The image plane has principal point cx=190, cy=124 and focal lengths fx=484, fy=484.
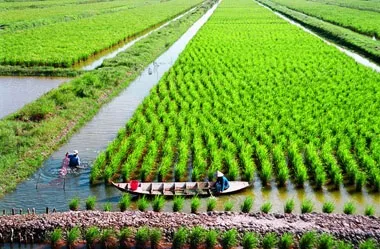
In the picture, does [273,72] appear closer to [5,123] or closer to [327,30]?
[5,123]

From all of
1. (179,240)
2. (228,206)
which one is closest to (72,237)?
(179,240)

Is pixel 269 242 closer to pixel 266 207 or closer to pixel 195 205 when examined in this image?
pixel 266 207

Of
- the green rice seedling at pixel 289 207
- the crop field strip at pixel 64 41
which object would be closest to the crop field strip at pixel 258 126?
the green rice seedling at pixel 289 207

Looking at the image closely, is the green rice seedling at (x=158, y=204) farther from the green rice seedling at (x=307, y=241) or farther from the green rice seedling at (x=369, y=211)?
the green rice seedling at (x=369, y=211)

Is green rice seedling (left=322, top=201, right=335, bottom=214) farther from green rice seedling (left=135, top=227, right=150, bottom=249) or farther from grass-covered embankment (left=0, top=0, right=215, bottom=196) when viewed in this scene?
grass-covered embankment (left=0, top=0, right=215, bottom=196)

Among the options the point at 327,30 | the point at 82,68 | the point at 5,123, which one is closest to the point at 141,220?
the point at 5,123

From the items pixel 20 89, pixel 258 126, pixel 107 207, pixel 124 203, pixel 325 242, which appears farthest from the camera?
pixel 20 89
